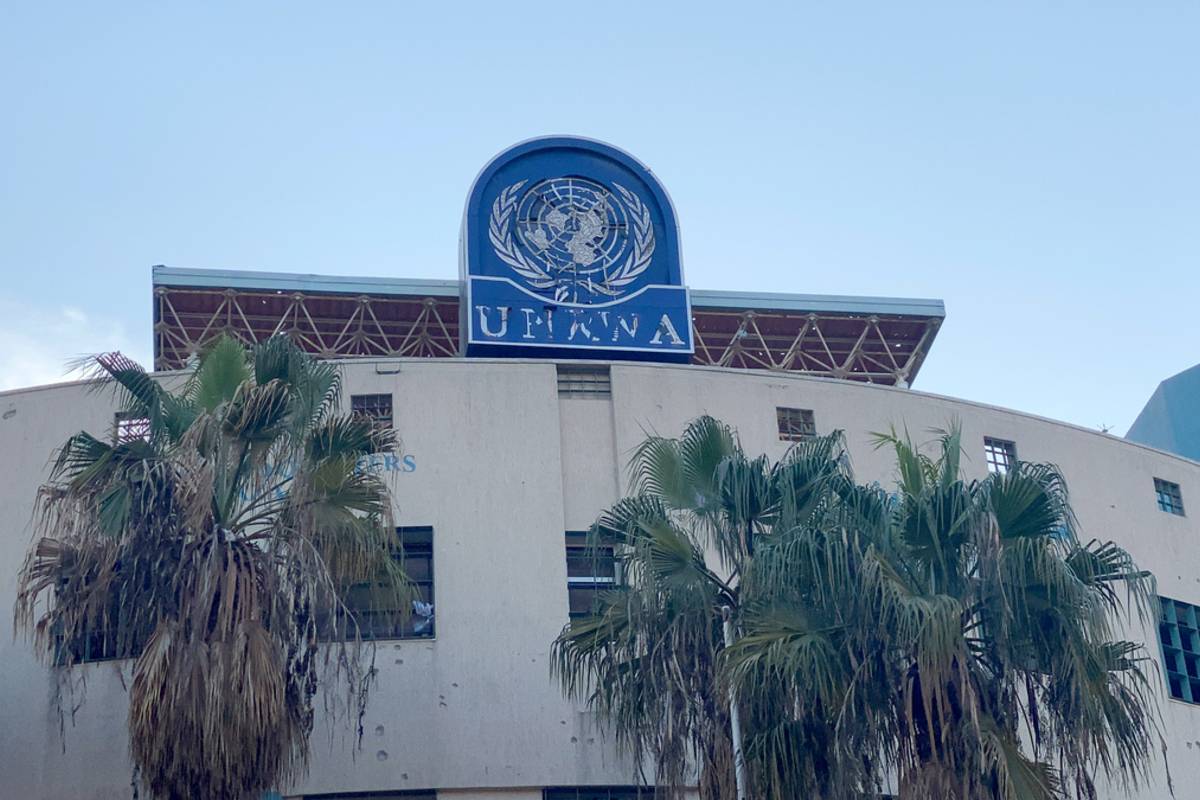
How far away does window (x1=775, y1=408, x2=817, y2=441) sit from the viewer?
28.8 meters

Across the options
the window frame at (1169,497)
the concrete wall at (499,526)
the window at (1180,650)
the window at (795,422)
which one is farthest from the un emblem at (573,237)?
the window at (1180,650)

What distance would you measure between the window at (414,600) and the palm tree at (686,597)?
4.63 metres

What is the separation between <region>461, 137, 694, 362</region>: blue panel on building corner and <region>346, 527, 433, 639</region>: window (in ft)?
16.4

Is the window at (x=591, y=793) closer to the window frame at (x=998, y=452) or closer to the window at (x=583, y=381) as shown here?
the window at (x=583, y=381)

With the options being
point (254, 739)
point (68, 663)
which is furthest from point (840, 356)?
point (254, 739)

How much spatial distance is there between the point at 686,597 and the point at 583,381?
8.58 m

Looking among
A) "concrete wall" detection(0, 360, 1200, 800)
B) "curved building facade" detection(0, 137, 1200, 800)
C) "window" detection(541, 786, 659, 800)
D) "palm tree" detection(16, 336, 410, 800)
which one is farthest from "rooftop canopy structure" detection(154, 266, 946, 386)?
"palm tree" detection(16, 336, 410, 800)

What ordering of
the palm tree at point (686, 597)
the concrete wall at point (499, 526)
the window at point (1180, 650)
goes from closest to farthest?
1. the palm tree at point (686, 597)
2. the concrete wall at point (499, 526)
3. the window at point (1180, 650)

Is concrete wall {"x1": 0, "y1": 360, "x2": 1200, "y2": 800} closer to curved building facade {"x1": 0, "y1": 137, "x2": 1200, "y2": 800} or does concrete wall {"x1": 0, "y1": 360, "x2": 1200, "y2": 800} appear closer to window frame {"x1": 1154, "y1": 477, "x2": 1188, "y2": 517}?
curved building facade {"x1": 0, "y1": 137, "x2": 1200, "y2": 800}

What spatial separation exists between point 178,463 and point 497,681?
709 centimetres

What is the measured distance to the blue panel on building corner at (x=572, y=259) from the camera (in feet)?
102

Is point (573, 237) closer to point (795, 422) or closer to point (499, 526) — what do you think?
point (795, 422)

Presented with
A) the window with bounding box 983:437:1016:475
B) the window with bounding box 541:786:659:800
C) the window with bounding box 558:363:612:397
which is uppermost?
the window with bounding box 558:363:612:397

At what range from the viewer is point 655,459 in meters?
22.0
